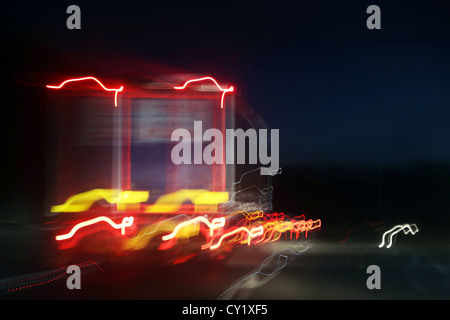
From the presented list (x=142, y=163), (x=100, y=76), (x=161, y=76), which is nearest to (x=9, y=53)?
(x=100, y=76)

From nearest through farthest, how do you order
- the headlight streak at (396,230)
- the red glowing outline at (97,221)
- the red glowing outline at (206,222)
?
the red glowing outline at (97,221)
the red glowing outline at (206,222)
the headlight streak at (396,230)

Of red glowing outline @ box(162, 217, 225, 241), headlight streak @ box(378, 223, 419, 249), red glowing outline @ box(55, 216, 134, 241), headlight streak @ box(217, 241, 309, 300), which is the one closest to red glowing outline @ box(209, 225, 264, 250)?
red glowing outline @ box(162, 217, 225, 241)

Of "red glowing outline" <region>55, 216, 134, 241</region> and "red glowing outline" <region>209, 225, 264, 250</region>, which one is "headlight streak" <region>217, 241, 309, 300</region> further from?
"red glowing outline" <region>55, 216, 134, 241</region>

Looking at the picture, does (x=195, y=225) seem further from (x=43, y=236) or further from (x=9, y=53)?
(x=9, y=53)

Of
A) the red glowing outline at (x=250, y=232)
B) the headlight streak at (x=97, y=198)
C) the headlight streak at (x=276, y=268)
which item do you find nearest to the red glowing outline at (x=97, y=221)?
the headlight streak at (x=97, y=198)

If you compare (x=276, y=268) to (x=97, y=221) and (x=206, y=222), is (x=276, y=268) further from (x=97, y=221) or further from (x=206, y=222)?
(x=97, y=221)

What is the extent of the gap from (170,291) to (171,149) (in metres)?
1.06

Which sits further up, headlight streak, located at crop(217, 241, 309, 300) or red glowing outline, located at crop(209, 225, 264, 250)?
red glowing outline, located at crop(209, 225, 264, 250)

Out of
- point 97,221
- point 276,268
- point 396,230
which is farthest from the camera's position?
point 396,230

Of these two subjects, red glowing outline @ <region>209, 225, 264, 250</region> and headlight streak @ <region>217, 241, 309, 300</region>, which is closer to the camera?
headlight streak @ <region>217, 241, 309, 300</region>

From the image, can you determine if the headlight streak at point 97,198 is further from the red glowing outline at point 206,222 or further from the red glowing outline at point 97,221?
the red glowing outline at point 206,222

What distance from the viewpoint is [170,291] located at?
1862mm

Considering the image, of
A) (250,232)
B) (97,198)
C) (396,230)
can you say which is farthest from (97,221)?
(396,230)

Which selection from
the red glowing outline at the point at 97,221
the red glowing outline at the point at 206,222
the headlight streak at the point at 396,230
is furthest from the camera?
the headlight streak at the point at 396,230
